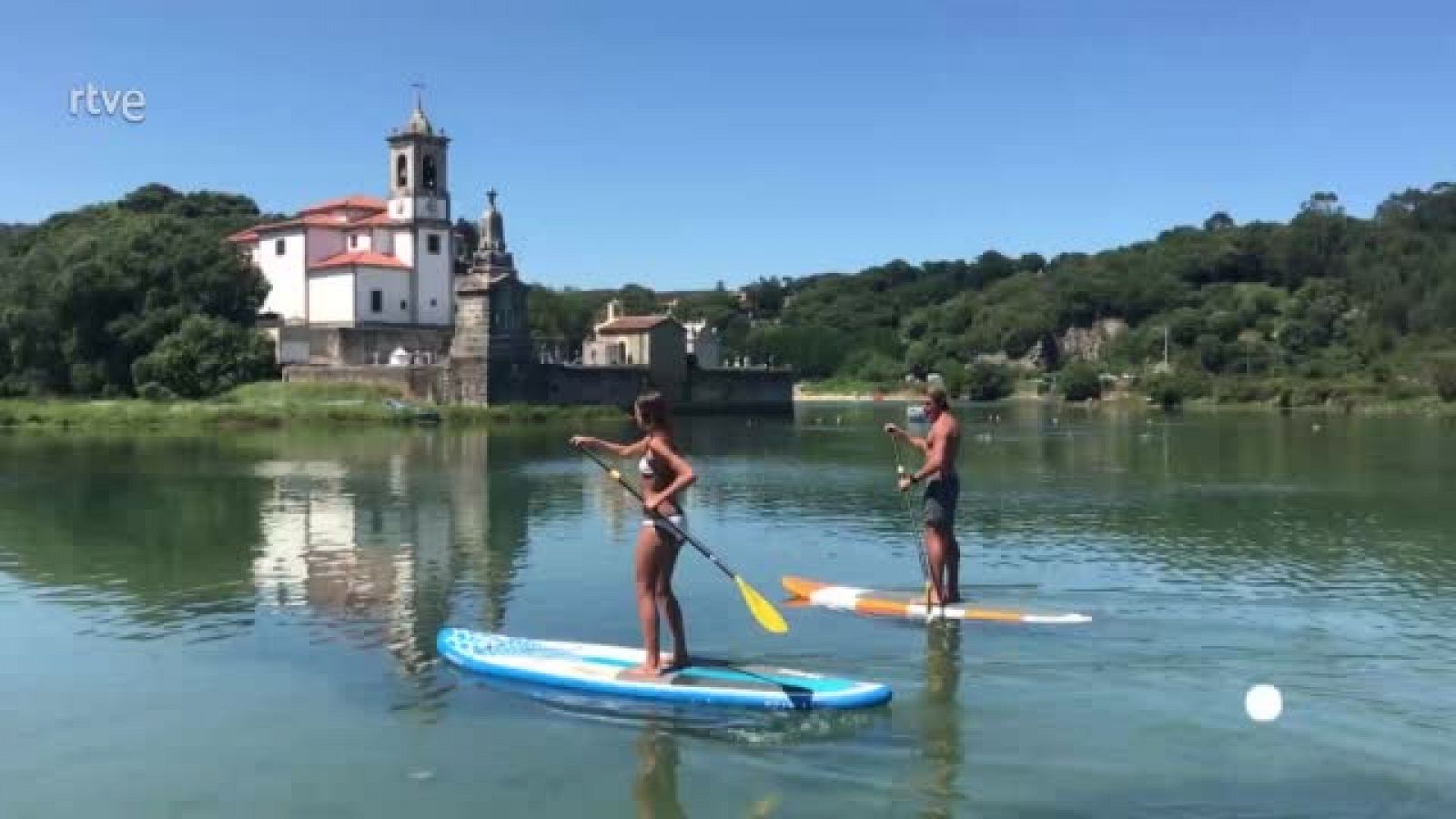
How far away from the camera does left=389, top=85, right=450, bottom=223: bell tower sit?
99.5 metres

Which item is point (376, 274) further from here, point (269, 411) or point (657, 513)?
point (657, 513)

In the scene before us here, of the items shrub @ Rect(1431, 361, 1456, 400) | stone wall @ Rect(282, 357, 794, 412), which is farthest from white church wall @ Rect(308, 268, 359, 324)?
shrub @ Rect(1431, 361, 1456, 400)

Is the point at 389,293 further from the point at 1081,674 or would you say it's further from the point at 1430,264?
the point at 1430,264

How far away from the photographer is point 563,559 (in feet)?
78.0

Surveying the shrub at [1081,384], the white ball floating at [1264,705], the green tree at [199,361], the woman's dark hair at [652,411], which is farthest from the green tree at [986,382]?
the woman's dark hair at [652,411]

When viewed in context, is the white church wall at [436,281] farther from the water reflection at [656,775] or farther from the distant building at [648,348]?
the water reflection at [656,775]

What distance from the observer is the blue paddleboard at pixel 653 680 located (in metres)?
12.8

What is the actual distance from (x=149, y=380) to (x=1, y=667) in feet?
246

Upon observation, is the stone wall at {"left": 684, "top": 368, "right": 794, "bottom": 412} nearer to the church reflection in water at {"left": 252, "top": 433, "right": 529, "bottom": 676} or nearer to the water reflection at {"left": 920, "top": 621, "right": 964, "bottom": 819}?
the church reflection in water at {"left": 252, "top": 433, "right": 529, "bottom": 676}

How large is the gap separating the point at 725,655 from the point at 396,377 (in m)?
77.7

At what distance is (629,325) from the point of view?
11131 cm

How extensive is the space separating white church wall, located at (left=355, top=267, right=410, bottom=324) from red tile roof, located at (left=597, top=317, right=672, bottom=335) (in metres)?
17.4

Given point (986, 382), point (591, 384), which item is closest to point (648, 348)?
point (591, 384)

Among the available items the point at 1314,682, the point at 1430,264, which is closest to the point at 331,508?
the point at 1314,682
